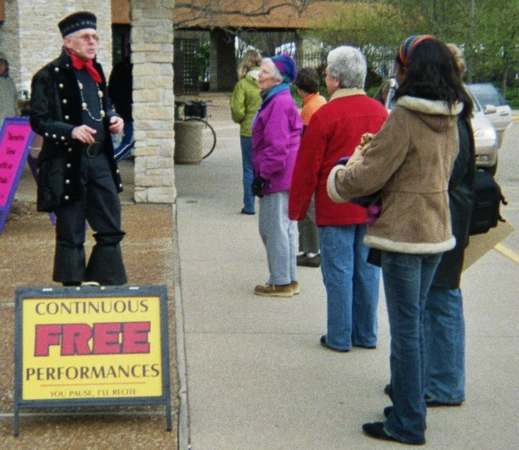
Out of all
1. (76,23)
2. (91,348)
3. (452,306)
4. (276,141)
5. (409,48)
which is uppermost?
(76,23)

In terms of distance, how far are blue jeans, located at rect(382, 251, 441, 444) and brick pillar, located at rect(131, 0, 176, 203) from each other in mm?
7442

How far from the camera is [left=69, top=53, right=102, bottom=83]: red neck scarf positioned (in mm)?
6031

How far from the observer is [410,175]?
14.4 feet

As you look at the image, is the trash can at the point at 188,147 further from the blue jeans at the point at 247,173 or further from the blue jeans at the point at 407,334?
the blue jeans at the point at 407,334

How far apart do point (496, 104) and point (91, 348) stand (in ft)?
50.2

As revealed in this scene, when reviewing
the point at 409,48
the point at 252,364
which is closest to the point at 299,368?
the point at 252,364

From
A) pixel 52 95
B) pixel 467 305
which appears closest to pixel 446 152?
pixel 52 95

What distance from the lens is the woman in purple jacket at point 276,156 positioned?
712cm

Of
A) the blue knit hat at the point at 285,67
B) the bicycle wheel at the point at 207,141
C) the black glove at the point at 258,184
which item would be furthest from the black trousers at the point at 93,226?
the bicycle wheel at the point at 207,141

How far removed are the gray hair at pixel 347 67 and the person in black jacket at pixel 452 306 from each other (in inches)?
43.9

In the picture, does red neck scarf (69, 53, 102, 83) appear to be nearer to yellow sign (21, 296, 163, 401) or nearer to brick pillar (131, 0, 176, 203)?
yellow sign (21, 296, 163, 401)

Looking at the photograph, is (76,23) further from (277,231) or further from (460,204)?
(460,204)

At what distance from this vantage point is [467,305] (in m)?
7.40

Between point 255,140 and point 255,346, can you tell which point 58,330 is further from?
point 255,140
